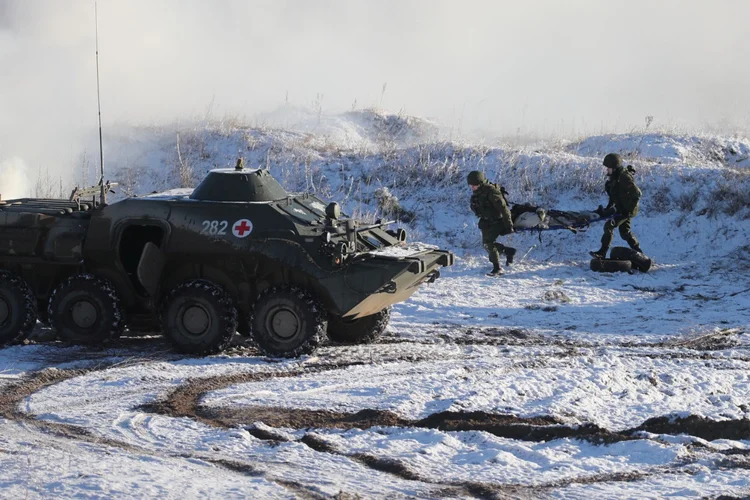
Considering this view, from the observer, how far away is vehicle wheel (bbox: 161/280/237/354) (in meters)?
11.0

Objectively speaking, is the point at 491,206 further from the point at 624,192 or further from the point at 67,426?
the point at 67,426

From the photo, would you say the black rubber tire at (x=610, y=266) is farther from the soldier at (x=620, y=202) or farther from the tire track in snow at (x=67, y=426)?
the tire track in snow at (x=67, y=426)

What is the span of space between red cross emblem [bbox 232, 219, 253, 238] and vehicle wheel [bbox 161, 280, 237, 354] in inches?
23.2

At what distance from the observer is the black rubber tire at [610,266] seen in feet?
53.3

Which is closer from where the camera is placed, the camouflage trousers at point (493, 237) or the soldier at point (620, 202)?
the camouflage trousers at point (493, 237)

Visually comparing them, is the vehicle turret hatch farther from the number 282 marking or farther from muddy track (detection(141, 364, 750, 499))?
muddy track (detection(141, 364, 750, 499))

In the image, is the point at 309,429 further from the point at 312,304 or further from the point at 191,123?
the point at 191,123

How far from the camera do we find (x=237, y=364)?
1071 centimetres

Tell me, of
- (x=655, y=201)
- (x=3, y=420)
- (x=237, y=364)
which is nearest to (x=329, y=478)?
(x=3, y=420)

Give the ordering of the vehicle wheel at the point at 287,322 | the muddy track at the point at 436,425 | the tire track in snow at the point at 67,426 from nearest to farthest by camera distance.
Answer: the tire track in snow at the point at 67,426 < the muddy track at the point at 436,425 < the vehicle wheel at the point at 287,322

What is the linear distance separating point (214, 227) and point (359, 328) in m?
2.07

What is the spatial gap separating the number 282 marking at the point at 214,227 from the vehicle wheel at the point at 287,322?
31.3 inches

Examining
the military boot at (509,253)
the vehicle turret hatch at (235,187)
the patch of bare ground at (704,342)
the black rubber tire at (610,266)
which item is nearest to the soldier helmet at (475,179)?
the military boot at (509,253)

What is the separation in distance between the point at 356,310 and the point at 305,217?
1.18 meters
